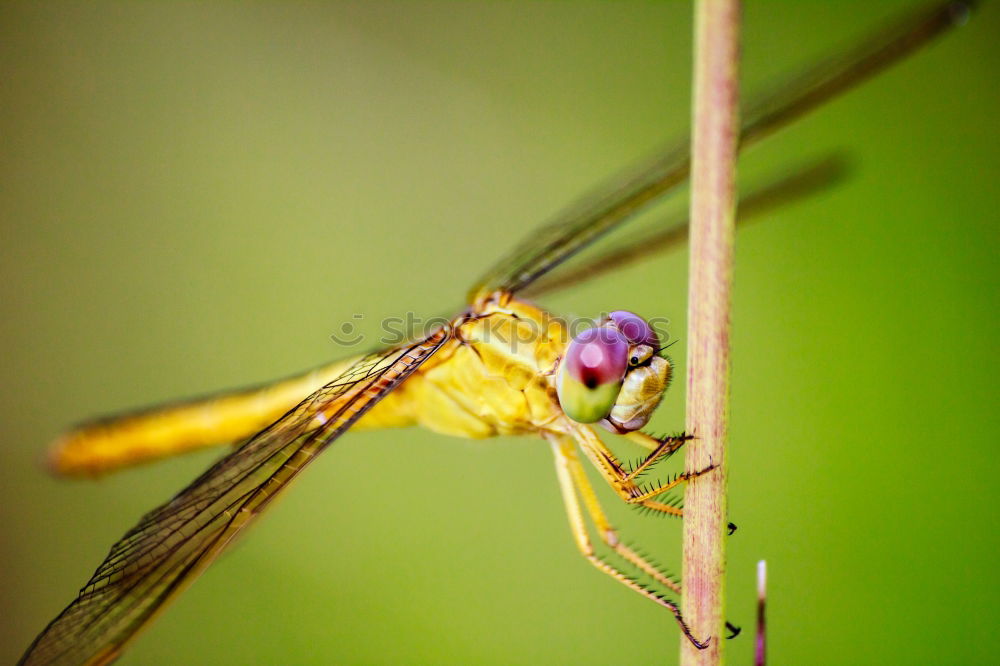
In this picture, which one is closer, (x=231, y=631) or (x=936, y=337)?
(x=936, y=337)

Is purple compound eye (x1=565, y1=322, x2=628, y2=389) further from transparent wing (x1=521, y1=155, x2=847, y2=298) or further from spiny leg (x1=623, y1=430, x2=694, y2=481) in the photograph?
transparent wing (x1=521, y1=155, x2=847, y2=298)

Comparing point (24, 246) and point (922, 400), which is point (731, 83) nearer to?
point (922, 400)

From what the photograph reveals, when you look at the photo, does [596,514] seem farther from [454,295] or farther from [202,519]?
[454,295]

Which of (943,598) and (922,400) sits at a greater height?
(922,400)

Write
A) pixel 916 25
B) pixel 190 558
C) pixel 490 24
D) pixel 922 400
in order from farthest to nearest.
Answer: pixel 490 24 → pixel 922 400 → pixel 190 558 → pixel 916 25

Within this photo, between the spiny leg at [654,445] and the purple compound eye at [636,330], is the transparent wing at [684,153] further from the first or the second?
the spiny leg at [654,445]

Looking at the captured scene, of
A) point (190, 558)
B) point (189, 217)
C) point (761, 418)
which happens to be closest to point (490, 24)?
point (189, 217)

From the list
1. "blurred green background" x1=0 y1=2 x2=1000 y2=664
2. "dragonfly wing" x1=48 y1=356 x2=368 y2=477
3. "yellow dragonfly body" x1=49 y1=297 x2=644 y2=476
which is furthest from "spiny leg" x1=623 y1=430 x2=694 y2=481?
"dragonfly wing" x1=48 y1=356 x2=368 y2=477
